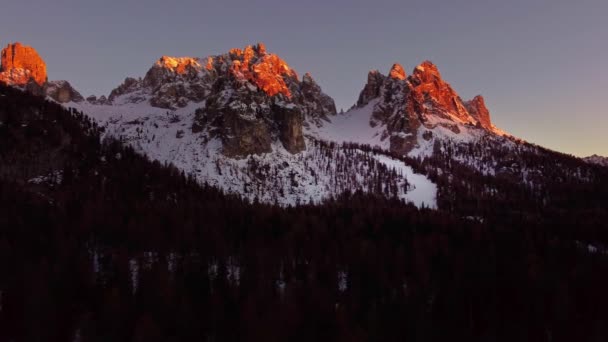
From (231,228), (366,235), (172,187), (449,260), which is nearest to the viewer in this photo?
(449,260)

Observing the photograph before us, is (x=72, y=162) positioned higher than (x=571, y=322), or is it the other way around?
(x=72, y=162)

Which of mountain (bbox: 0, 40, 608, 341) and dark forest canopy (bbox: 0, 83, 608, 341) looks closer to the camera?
dark forest canopy (bbox: 0, 83, 608, 341)

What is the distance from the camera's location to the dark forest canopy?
46219mm

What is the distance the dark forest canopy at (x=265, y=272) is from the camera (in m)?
46.2

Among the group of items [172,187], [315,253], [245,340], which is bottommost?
[245,340]

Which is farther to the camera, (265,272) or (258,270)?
(258,270)

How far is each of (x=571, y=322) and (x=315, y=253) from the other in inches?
A: 1698

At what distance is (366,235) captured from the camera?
95.1 m

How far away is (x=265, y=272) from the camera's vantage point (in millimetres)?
65312

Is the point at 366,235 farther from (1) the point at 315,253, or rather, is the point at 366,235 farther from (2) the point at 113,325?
(2) the point at 113,325

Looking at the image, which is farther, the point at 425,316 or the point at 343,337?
the point at 425,316

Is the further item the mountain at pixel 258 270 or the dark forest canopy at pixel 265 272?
the mountain at pixel 258 270

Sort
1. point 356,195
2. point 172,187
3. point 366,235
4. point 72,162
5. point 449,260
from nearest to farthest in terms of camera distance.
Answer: point 449,260
point 366,235
point 72,162
point 172,187
point 356,195

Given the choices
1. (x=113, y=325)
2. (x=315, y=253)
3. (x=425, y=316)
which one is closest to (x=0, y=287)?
(x=113, y=325)
